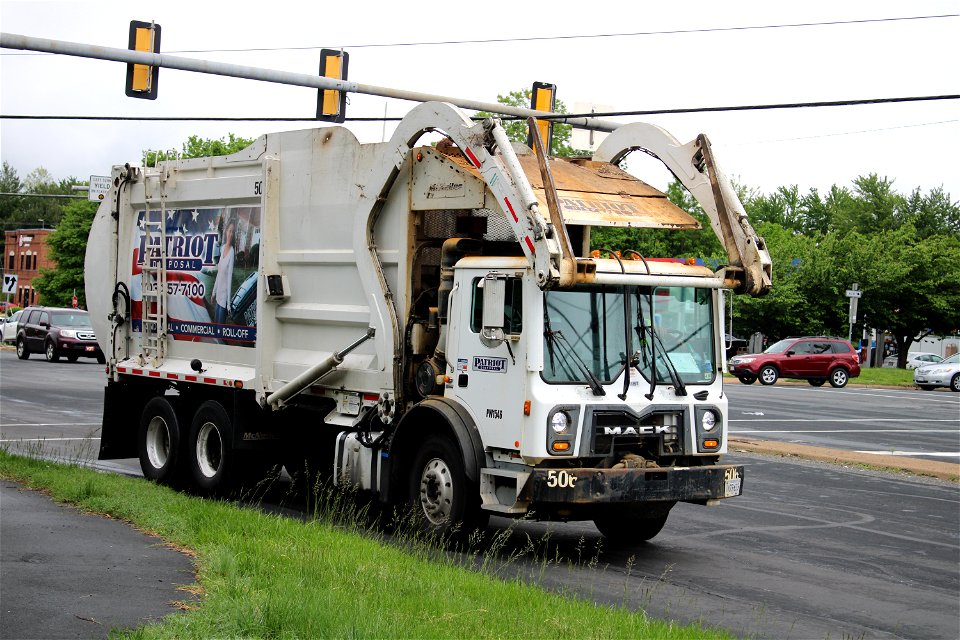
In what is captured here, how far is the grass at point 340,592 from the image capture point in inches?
263

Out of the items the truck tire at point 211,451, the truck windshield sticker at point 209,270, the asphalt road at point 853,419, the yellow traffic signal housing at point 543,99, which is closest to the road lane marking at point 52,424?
the truck windshield sticker at point 209,270

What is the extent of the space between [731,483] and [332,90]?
11.5 m

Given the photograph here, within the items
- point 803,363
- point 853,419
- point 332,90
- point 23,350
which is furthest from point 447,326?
point 23,350

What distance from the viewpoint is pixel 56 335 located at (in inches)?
1581

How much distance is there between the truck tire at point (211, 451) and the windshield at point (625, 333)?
4.53 m

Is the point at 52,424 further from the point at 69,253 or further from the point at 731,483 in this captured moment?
the point at 69,253

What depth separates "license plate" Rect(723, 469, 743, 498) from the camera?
10.4 m

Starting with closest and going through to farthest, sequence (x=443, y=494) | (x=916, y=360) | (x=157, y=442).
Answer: (x=443, y=494)
(x=157, y=442)
(x=916, y=360)

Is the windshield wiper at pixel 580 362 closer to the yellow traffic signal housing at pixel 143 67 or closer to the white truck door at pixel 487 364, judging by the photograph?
the white truck door at pixel 487 364

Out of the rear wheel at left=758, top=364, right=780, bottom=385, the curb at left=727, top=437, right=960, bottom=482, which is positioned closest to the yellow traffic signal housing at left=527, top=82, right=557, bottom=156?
the curb at left=727, top=437, right=960, bottom=482

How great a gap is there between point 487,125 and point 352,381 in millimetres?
3078

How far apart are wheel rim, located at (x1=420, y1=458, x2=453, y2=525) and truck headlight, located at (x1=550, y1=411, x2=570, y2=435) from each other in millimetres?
1118

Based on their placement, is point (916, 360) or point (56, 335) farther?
point (916, 360)

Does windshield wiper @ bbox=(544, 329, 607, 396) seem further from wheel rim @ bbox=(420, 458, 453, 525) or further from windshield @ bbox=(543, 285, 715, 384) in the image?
wheel rim @ bbox=(420, 458, 453, 525)
